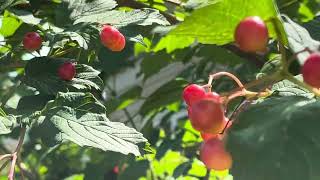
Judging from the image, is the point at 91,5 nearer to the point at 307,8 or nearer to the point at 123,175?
the point at 123,175

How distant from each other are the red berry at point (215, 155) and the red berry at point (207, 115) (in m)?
0.02

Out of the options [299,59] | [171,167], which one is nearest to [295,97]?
[299,59]

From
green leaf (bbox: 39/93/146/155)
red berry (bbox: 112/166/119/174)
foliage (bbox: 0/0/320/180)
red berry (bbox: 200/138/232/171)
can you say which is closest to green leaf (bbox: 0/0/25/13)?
foliage (bbox: 0/0/320/180)

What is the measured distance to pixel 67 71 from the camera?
2.75 ft

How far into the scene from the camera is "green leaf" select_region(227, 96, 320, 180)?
0.46 m

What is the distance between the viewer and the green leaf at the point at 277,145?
460 mm

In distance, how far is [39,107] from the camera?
0.84 metres

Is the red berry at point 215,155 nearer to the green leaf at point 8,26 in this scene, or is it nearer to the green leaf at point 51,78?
the green leaf at point 51,78

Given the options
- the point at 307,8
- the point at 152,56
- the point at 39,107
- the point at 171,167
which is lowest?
the point at 171,167

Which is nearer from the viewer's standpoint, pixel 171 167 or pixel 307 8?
pixel 307 8

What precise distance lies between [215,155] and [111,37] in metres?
0.39

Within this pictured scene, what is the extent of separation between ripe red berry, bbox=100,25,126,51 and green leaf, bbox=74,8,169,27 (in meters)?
0.04

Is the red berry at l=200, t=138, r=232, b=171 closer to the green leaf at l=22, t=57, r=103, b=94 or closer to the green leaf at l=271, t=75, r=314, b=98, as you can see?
the green leaf at l=271, t=75, r=314, b=98

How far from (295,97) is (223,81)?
35.7 inches
